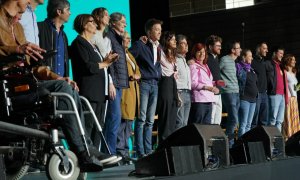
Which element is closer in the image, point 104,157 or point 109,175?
point 104,157

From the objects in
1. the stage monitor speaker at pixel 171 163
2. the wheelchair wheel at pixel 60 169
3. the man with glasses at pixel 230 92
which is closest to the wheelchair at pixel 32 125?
the wheelchair wheel at pixel 60 169

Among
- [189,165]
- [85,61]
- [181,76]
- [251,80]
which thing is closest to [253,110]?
[251,80]

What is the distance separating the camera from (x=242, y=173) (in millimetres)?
3766

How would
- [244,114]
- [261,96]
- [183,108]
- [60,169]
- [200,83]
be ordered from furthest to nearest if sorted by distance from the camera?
[261,96] → [244,114] → [200,83] → [183,108] → [60,169]

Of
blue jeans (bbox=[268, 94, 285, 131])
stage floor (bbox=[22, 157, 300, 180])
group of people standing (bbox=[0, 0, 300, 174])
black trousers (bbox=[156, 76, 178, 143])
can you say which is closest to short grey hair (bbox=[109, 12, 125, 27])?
group of people standing (bbox=[0, 0, 300, 174])

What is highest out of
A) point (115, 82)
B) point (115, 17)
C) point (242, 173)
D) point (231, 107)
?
point (115, 17)

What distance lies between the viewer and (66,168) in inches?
125

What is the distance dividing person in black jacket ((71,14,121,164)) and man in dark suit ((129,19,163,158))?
2.32 feet

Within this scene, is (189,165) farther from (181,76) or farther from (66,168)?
(181,76)

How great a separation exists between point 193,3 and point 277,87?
25.3ft

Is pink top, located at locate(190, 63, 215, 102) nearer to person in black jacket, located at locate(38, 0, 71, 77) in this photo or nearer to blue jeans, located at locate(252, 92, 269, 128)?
blue jeans, located at locate(252, 92, 269, 128)

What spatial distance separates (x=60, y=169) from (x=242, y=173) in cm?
119

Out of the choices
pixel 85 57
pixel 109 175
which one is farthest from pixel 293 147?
pixel 109 175

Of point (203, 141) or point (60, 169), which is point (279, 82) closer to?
point (203, 141)
